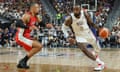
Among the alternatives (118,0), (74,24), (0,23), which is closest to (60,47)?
(0,23)

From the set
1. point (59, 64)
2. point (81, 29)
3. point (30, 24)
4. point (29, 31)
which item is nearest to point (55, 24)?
point (59, 64)

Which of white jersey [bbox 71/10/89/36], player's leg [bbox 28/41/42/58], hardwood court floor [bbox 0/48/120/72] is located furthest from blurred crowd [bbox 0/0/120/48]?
player's leg [bbox 28/41/42/58]

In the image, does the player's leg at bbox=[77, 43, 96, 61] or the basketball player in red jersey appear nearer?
the basketball player in red jersey

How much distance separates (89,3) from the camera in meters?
26.3

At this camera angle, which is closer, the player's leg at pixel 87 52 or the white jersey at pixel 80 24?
the player's leg at pixel 87 52

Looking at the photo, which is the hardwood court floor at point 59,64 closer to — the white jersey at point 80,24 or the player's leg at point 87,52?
the player's leg at point 87,52

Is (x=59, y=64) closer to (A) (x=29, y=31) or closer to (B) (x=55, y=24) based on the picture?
(A) (x=29, y=31)

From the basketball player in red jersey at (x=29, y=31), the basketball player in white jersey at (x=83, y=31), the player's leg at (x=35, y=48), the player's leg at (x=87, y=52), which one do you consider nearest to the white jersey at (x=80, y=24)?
the basketball player in white jersey at (x=83, y=31)

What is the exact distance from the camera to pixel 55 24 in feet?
73.3

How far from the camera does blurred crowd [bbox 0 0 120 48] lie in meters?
20.1

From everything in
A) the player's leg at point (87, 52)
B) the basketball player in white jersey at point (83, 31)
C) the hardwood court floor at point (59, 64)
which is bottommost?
the hardwood court floor at point (59, 64)

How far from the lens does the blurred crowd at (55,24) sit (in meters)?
20.1

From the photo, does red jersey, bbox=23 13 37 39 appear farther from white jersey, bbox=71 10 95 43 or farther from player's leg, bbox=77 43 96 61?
player's leg, bbox=77 43 96 61

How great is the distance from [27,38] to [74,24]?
1.24 metres
